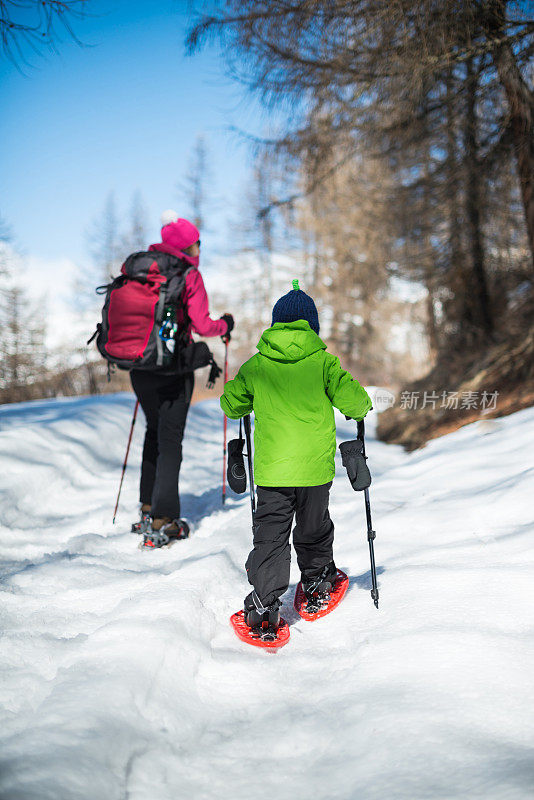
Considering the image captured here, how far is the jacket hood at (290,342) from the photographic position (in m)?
2.55

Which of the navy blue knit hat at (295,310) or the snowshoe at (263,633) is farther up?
the navy blue knit hat at (295,310)

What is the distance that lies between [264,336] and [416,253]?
29.0 ft

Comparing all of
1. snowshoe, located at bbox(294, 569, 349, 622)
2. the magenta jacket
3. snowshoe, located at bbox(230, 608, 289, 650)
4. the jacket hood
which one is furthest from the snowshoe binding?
the magenta jacket

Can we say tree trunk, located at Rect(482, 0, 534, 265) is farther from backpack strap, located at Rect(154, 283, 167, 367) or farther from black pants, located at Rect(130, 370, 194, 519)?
black pants, located at Rect(130, 370, 194, 519)

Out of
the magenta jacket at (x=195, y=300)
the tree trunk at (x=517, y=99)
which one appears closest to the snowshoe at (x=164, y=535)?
the magenta jacket at (x=195, y=300)

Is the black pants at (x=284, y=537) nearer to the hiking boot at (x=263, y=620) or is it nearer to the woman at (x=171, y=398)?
the hiking boot at (x=263, y=620)

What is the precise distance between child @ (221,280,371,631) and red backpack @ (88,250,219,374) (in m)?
1.10

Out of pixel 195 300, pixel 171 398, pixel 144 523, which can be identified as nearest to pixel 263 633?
pixel 144 523

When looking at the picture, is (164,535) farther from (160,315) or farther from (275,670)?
(275,670)

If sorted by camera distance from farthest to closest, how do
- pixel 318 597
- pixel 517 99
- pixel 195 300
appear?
pixel 517 99, pixel 195 300, pixel 318 597

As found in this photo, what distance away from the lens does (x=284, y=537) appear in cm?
253

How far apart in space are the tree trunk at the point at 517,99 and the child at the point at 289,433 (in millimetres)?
3839

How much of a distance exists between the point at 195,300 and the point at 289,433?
5.12ft

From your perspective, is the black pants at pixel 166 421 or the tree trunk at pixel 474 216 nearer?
the black pants at pixel 166 421
